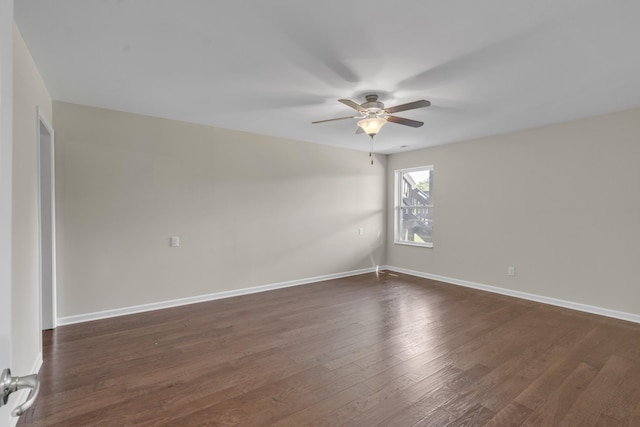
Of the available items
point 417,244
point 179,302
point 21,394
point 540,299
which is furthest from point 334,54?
point 417,244

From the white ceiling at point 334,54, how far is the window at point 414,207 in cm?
216

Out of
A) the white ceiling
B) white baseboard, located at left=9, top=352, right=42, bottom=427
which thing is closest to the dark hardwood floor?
white baseboard, located at left=9, top=352, right=42, bottom=427

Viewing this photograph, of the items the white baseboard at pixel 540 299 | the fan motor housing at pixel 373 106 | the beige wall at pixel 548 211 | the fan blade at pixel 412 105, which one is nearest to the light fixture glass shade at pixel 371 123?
the fan motor housing at pixel 373 106

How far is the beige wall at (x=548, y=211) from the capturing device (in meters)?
3.57

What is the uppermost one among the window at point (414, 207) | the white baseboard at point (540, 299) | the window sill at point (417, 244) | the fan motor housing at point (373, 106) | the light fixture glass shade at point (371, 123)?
the fan motor housing at point (373, 106)

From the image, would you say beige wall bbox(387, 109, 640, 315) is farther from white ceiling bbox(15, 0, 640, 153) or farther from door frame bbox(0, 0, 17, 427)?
door frame bbox(0, 0, 17, 427)

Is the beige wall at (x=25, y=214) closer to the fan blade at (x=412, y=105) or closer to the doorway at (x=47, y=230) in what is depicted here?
the doorway at (x=47, y=230)

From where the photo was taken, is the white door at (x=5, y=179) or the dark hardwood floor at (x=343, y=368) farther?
the dark hardwood floor at (x=343, y=368)

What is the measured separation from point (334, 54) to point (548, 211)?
11.8 ft

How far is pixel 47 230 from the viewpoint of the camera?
320 cm

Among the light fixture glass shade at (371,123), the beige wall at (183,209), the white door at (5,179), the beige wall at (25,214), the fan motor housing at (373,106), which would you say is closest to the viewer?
the white door at (5,179)

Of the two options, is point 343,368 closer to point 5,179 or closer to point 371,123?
point 371,123

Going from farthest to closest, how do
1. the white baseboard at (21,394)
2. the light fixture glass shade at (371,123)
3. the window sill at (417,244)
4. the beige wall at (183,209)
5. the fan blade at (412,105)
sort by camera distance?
1. the window sill at (417,244)
2. the beige wall at (183,209)
3. the light fixture glass shade at (371,123)
4. the fan blade at (412,105)
5. the white baseboard at (21,394)

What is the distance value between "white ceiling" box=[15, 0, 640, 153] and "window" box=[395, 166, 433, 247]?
216 cm
